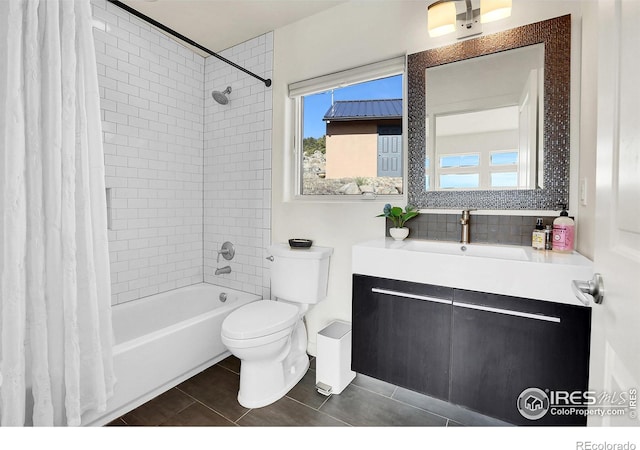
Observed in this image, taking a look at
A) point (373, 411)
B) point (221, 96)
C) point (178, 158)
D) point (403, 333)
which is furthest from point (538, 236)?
point (178, 158)

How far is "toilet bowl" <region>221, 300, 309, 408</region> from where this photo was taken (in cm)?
162

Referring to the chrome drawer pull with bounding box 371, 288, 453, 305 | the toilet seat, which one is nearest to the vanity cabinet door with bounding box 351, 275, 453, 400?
the chrome drawer pull with bounding box 371, 288, 453, 305

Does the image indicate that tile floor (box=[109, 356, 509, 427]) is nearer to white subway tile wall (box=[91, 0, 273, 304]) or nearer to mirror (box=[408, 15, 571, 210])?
white subway tile wall (box=[91, 0, 273, 304])

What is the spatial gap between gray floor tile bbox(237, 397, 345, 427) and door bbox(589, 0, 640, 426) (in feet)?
3.91

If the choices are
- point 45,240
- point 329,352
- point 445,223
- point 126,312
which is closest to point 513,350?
point 445,223

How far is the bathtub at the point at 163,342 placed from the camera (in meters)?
1.61

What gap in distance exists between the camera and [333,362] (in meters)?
1.80

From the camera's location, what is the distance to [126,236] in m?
2.34

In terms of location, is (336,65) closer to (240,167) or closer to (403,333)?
(240,167)

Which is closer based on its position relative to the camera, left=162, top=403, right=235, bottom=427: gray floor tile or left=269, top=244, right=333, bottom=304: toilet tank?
left=162, top=403, right=235, bottom=427: gray floor tile

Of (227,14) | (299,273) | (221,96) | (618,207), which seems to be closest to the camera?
(618,207)

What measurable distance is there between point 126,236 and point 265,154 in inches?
48.9

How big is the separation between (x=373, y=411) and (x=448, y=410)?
40 centimetres

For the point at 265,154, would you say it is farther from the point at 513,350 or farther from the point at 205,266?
the point at 513,350
